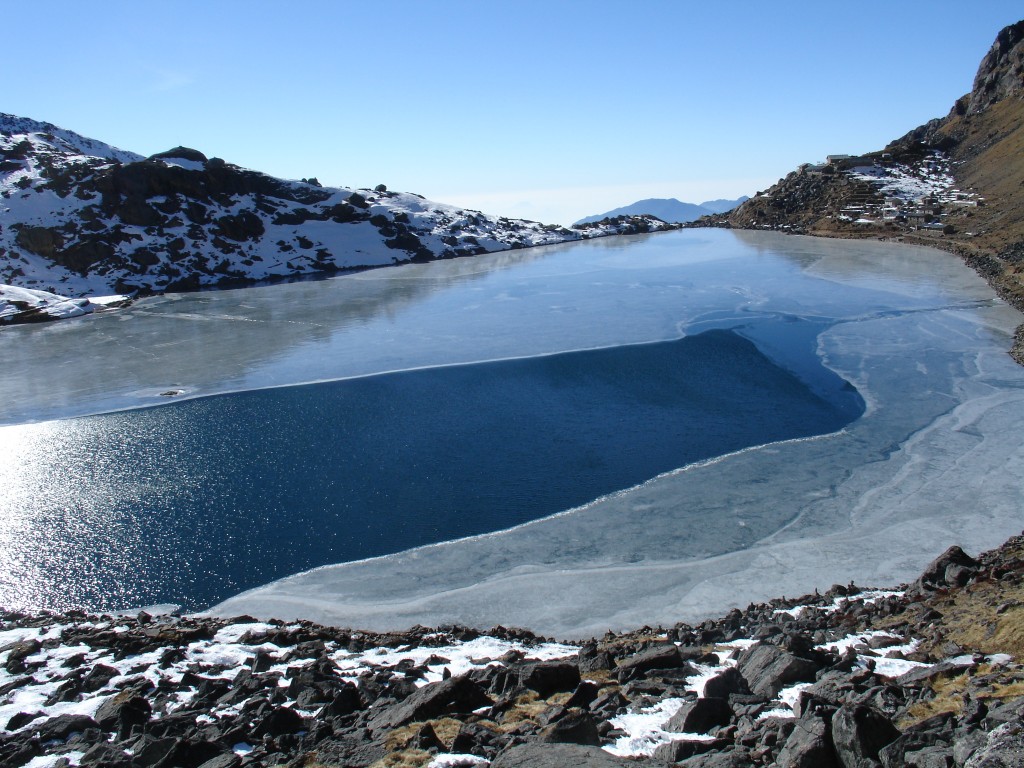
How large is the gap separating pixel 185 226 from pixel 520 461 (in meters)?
64.4

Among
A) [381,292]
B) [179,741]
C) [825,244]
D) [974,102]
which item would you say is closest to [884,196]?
[825,244]

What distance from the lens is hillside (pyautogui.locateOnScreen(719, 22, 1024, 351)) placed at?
61.4 metres

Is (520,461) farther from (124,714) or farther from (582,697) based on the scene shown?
(124,714)

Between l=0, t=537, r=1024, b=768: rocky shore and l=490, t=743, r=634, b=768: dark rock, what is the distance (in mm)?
21

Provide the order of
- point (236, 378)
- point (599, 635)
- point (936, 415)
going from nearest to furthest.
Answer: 1. point (599, 635)
2. point (936, 415)
3. point (236, 378)

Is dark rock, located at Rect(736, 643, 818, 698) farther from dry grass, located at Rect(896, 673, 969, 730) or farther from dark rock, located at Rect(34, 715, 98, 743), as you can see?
dark rock, located at Rect(34, 715, 98, 743)

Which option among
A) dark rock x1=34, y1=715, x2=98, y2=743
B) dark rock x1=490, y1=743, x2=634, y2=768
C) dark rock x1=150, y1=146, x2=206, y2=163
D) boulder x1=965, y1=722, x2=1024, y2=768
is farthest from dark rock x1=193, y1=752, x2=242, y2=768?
dark rock x1=150, y1=146, x2=206, y2=163

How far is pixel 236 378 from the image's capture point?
30.1m

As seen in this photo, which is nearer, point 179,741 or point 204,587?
point 179,741

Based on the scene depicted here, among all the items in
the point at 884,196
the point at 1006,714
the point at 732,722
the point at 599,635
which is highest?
the point at 884,196

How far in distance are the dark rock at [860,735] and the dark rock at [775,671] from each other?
6.67 feet

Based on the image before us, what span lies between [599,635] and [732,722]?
526 cm

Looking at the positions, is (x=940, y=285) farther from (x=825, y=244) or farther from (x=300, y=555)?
(x=300, y=555)

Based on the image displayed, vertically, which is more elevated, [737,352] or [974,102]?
[974,102]
